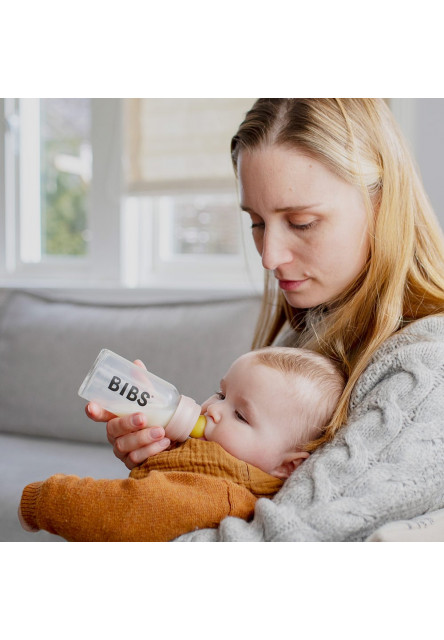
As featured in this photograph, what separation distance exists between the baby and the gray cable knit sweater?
4 centimetres

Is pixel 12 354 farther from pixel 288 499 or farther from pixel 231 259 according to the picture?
pixel 288 499

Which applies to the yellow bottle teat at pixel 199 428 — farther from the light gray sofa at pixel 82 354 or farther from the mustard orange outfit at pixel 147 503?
the light gray sofa at pixel 82 354

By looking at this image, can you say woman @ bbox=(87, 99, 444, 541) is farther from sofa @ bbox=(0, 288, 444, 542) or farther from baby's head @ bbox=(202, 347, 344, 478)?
sofa @ bbox=(0, 288, 444, 542)

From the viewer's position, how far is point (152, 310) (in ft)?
6.49

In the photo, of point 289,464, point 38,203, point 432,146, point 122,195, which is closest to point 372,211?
point 289,464

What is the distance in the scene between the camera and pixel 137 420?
88 cm

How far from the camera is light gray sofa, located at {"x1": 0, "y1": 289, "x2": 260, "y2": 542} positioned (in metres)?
1.78

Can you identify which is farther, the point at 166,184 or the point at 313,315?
the point at 166,184

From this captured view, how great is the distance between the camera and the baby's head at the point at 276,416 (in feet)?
2.94

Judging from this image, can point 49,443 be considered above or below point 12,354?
below

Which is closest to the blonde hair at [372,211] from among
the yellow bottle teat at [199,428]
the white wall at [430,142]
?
the yellow bottle teat at [199,428]
